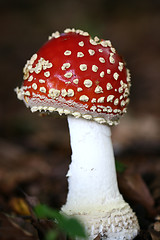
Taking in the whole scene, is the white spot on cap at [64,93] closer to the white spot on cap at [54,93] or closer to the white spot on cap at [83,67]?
the white spot on cap at [54,93]

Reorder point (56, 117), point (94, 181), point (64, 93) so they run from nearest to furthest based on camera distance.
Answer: point (64, 93), point (94, 181), point (56, 117)

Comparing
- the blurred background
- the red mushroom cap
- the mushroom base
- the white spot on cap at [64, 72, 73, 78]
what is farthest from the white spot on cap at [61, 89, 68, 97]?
the blurred background

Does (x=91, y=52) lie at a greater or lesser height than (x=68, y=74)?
greater

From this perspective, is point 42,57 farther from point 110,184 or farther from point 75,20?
point 75,20

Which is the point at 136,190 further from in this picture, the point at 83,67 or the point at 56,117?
the point at 83,67

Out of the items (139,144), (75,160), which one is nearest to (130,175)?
(75,160)

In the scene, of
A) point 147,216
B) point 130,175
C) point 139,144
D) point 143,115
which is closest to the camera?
point 147,216

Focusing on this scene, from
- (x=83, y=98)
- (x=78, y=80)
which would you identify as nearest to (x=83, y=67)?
(x=78, y=80)
